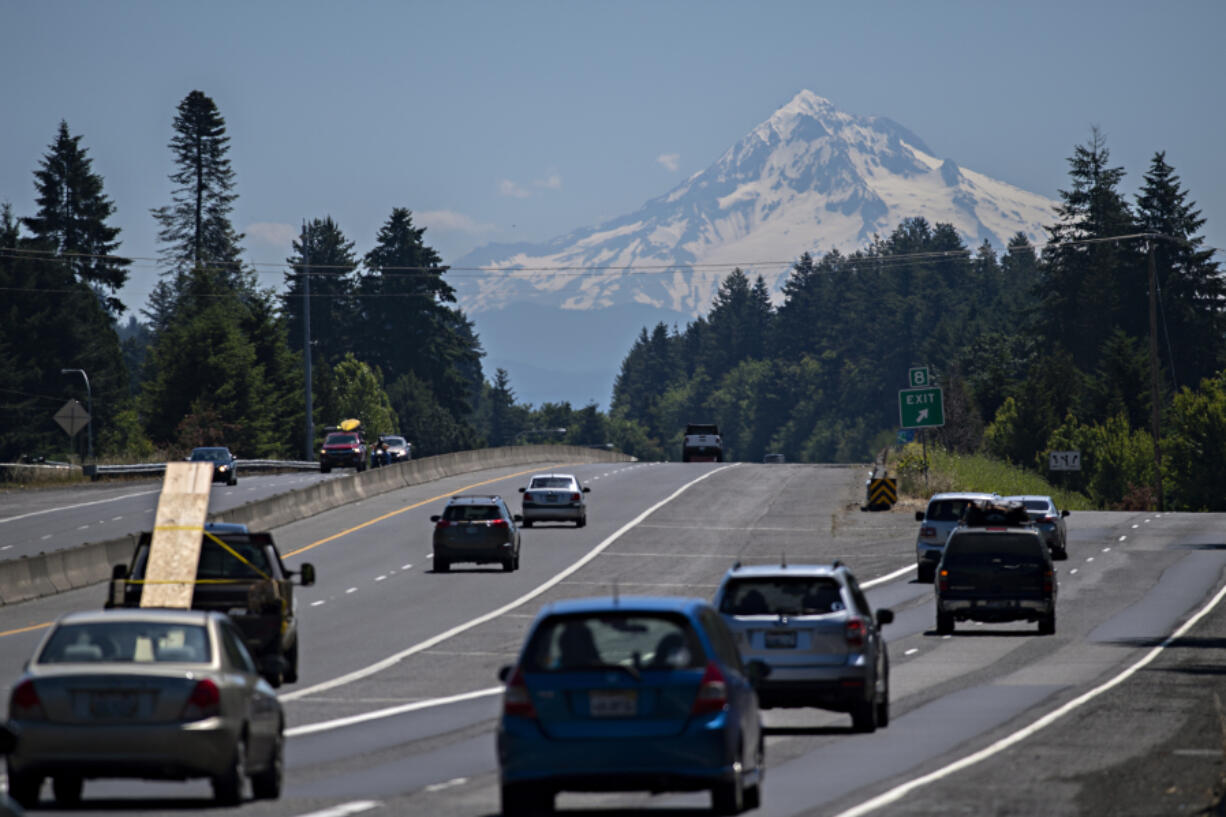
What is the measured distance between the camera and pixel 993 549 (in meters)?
30.0

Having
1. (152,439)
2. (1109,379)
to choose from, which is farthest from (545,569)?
(1109,379)

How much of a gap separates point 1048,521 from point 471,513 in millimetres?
14746

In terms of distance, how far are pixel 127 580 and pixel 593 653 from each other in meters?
11.0

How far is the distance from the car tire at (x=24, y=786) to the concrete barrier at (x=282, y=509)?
15.6m

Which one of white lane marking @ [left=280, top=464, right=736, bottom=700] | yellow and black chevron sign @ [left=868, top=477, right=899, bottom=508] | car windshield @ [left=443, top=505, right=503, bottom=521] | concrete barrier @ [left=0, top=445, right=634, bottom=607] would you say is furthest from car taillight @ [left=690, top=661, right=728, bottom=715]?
yellow and black chevron sign @ [left=868, top=477, right=899, bottom=508]

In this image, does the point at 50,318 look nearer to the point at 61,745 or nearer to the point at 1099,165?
the point at 1099,165

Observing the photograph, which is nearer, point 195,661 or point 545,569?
point 195,661

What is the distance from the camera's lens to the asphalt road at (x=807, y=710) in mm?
13562

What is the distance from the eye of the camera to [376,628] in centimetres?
3025

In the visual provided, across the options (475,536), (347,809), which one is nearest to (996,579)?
(475,536)

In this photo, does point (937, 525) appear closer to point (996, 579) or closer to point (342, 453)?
point (996, 579)

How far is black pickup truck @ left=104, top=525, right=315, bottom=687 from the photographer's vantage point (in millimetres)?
21000

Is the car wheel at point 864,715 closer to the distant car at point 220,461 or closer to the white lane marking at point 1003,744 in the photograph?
the white lane marking at point 1003,744

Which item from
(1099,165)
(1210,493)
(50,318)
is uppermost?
(1099,165)
